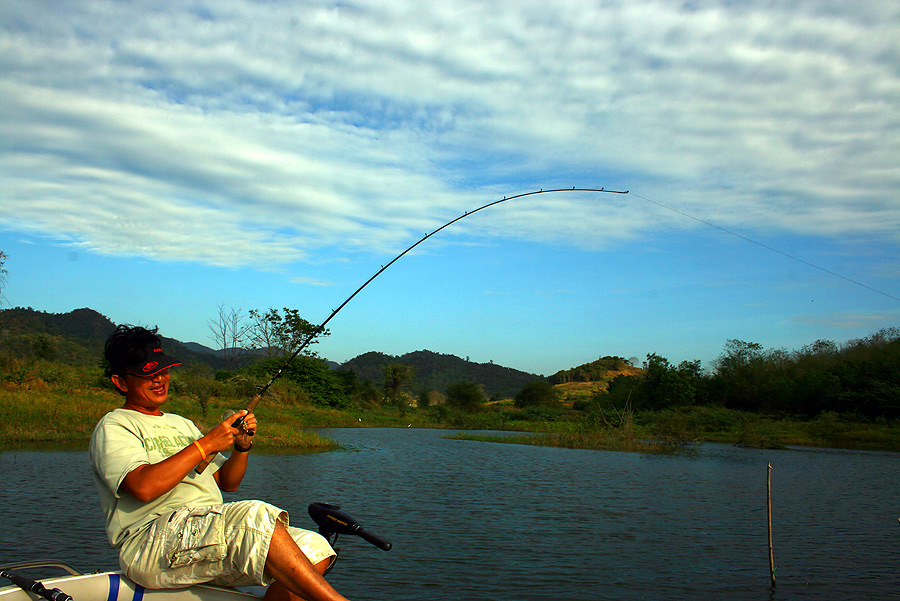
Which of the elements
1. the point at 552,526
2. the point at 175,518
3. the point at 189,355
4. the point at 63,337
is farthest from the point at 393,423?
the point at 175,518

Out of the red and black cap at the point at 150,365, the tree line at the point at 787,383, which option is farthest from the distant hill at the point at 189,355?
the tree line at the point at 787,383

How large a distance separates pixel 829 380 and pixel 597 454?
2245cm

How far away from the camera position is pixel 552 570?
27.1 feet

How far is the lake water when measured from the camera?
773cm

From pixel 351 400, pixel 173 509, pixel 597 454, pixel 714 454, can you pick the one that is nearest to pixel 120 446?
pixel 173 509

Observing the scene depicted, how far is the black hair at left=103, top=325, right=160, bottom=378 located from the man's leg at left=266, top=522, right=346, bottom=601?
3.69ft

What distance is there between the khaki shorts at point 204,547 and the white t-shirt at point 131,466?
0.09 meters

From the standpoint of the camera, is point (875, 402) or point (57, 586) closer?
point (57, 586)

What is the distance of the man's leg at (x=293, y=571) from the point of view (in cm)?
258

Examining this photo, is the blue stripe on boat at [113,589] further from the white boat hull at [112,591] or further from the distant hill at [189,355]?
the distant hill at [189,355]

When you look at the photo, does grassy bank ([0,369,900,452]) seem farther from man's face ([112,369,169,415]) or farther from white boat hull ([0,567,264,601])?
white boat hull ([0,567,264,601])

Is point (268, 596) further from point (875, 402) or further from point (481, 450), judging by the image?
point (875, 402)

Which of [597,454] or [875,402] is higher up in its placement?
[875,402]

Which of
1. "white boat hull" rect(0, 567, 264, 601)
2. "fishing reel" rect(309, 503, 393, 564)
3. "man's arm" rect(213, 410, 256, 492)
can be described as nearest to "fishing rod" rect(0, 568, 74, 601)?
"white boat hull" rect(0, 567, 264, 601)
